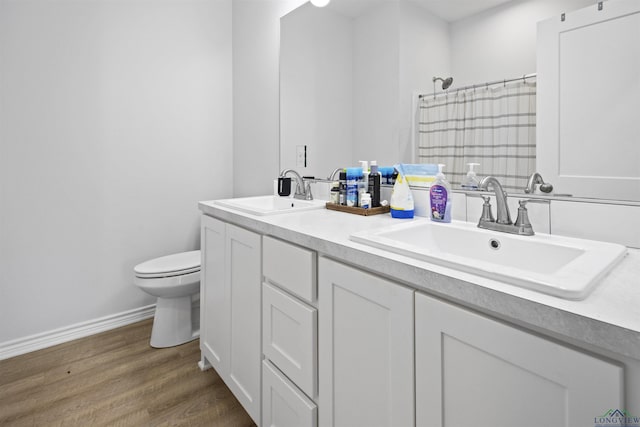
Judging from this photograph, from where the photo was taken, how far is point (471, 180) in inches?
46.9

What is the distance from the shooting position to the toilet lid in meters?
1.96

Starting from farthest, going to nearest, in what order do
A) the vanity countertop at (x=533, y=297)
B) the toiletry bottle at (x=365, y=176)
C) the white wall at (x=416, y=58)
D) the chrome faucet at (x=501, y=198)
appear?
the toiletry bottle at (x=365, y=176), the white wall at (x=416, y=58), the chrome faucet at (x=501, y=198), the vanity countertop at (x=533, y=297)

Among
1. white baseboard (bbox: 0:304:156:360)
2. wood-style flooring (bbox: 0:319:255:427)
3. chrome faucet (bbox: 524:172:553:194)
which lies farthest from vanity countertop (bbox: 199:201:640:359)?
white baseboard (bbox: 0:304:156:360)

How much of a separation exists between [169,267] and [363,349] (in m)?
1.55

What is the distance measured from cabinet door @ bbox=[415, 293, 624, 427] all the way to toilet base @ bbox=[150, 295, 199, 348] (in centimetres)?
175

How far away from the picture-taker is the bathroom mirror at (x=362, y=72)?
120 centimetres

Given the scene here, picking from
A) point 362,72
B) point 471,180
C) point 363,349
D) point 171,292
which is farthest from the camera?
point 171,292

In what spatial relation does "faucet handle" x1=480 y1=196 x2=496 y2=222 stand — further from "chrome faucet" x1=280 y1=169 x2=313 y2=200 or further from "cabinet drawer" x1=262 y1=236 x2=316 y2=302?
"chrome faucet" x1=280 y1=169 x2=313 y2=200

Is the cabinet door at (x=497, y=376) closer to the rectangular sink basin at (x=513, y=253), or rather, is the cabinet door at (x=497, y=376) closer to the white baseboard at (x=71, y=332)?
the rectangular sink basin at (x=513, y=253)

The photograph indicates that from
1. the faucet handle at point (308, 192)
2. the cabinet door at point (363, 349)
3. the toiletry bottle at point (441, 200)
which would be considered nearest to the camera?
the cabinet door at point (363, 349)

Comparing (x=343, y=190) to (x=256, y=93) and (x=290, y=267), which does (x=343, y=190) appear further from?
(x=256, y=93)

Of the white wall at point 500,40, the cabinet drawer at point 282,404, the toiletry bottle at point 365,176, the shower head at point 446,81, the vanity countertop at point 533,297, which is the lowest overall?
the cabinet drawer at point 282,404

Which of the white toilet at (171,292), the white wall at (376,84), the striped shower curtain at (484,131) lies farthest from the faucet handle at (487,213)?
the white toilet at (171,292)

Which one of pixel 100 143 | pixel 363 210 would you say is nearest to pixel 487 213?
pixel 363 210
